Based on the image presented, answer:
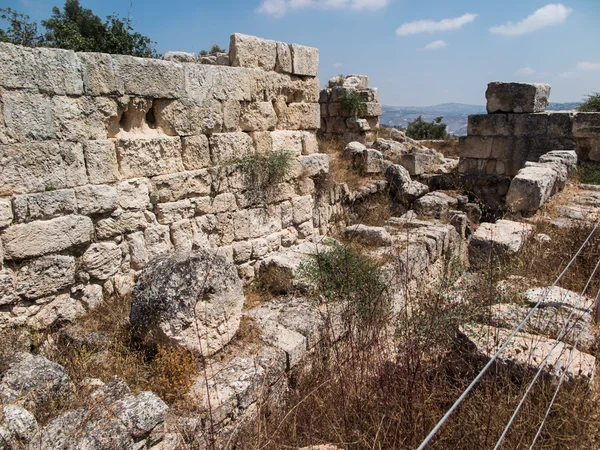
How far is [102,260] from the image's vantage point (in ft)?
13.4

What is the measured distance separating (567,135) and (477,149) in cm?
171

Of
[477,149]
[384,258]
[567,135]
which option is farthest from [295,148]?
[567,135]

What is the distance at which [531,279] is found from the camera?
15.2ft

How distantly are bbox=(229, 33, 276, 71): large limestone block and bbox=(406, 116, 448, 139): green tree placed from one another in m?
20.3

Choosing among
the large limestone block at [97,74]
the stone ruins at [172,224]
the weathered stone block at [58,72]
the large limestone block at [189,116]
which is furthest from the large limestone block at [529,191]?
the weathered stone block at [58,72]

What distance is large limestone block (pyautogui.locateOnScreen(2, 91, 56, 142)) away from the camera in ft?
11.3

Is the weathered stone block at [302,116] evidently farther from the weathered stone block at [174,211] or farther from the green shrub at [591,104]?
the green shrub at [591,104]

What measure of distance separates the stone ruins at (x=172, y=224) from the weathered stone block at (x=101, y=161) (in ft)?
0.04

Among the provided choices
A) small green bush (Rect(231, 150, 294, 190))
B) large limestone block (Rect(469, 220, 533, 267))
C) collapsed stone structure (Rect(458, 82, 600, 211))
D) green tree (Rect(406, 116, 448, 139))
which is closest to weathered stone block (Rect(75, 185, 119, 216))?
small green bush (Rect(231, 150, 294, 190))

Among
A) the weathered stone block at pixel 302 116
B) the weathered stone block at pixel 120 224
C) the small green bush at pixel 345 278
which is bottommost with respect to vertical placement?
the small green bush at pixel 345 278

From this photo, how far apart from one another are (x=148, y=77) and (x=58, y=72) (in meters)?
0.83

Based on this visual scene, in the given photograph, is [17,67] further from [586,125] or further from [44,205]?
[586,125]

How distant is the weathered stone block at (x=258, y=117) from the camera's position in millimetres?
5400

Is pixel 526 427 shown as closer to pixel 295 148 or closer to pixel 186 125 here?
pixel 186 125
